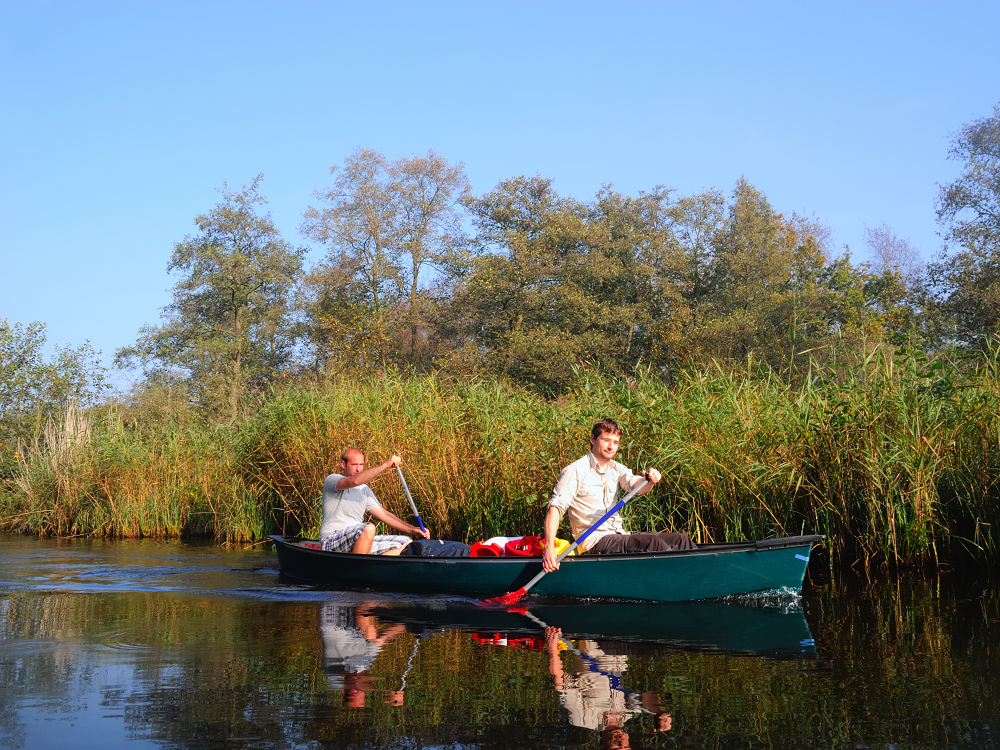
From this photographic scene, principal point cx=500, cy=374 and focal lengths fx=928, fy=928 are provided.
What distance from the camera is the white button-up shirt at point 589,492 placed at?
6.42 metres

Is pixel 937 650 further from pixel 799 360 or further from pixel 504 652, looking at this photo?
pixel 799 360

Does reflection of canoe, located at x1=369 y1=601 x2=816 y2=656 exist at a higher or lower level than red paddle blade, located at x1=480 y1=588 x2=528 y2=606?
lower

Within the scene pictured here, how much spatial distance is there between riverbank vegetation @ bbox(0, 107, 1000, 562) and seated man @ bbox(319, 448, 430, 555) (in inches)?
49.3

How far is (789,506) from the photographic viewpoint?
7.76 meters

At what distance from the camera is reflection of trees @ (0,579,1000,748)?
137 inches

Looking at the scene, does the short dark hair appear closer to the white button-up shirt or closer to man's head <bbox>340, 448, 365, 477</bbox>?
the white button-up shirt

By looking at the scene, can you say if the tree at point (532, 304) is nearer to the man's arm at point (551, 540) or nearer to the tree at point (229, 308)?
the tree at point (229, 308)

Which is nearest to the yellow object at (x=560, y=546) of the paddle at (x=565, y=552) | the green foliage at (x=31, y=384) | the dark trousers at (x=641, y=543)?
the paddle at (x=565, y=552)

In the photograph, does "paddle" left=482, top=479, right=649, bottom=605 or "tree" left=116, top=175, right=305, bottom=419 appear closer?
"paddle" left=482, top=479, right=649, bottom=605

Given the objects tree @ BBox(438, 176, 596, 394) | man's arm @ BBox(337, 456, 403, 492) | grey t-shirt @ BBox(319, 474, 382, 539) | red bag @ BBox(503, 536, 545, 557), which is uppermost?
tree @ BBox(438, 176, 596, 394)

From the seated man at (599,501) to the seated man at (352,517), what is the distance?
6.46 ft

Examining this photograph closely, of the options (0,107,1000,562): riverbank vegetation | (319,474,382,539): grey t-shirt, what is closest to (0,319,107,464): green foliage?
(0,107,1000,562): riverbank vegetation

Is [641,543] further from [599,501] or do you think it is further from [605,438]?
[605,438]

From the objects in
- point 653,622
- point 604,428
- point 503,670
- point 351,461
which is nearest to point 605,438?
point 604,428
